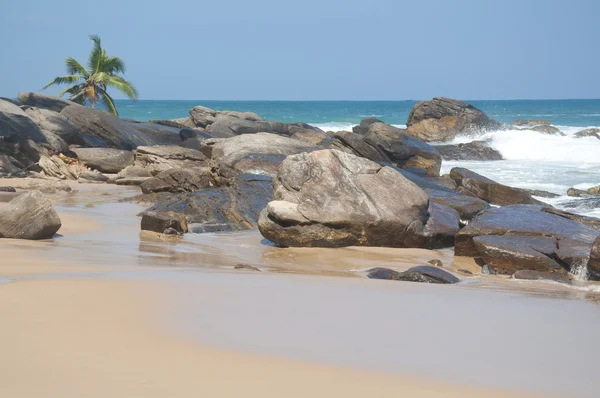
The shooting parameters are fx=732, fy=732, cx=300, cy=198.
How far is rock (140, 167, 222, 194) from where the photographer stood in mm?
16594

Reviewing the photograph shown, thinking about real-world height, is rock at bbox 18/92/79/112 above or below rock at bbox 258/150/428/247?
above

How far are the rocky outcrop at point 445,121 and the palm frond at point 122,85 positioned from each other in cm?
1750

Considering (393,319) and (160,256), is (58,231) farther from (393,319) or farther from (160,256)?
(393,319)

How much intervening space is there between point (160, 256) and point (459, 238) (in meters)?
4.55

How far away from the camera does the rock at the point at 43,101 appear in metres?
30.4

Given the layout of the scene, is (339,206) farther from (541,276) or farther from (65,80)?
(65,80)

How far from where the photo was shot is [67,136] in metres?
23.4

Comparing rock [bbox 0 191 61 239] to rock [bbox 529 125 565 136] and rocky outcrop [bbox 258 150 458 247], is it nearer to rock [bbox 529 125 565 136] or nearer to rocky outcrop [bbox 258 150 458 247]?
rocky outcrop [bbox 258 150 458 247]

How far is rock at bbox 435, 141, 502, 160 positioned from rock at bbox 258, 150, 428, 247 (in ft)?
72.7

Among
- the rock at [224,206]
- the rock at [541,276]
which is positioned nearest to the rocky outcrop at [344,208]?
the rock at [224,206]

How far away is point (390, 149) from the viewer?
77.4 feet

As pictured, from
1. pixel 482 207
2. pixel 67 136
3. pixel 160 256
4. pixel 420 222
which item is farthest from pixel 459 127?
pixel 160 256

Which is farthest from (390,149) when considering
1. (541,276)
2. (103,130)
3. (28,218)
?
(28,218)

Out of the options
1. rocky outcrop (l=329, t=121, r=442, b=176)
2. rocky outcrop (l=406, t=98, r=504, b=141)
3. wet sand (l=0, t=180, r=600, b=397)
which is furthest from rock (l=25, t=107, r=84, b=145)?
rocky outcrop (l=406, t=98, r=504, b=141)
